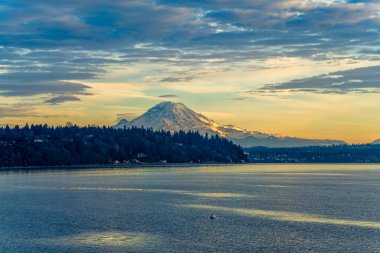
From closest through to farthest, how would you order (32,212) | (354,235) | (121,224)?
(354,235)
(121,224)
(32,212)

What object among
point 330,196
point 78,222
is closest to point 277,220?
point 78,222

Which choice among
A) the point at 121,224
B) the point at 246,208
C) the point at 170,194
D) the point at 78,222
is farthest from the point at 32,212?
the point at 170,194

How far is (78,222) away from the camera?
99062 millimetres

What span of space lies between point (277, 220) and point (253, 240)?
70.0 ft

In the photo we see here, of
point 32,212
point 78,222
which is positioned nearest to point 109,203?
point 32,212

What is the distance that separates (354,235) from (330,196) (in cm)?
6741

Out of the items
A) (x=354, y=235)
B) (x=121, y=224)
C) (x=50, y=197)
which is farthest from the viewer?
(x=50, y=197)

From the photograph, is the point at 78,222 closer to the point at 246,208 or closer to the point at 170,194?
the point at 246,208

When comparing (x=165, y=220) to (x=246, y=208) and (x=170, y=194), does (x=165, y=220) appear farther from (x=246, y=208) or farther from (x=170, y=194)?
(x=170, y=194)

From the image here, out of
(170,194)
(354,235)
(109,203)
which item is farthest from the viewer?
(170,194)

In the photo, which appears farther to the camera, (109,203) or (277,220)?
(109,203)

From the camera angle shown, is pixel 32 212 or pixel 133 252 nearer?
pixel 133 252

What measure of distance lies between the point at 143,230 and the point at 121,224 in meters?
7.54

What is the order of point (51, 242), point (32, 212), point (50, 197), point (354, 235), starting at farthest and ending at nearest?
1. point (50, 197)
2. point (32, 212)
3. point (354, 235)
4. point (51, 242)
